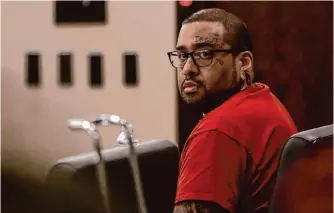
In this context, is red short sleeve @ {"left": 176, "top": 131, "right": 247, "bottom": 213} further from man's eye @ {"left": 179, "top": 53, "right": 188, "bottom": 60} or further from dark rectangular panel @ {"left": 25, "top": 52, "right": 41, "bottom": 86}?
dark rectangular panel @ {"left": 25, "top": 52, "right": 41, "bottom": 86}

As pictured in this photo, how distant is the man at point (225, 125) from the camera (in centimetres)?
68

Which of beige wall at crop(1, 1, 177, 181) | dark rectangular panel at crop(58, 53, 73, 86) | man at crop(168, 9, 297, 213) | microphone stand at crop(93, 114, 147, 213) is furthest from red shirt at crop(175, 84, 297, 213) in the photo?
dark rectangular panel at crop(58, 53, 73, 86)

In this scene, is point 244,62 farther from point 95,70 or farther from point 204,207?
point 95,70

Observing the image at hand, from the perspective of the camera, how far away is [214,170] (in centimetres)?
68

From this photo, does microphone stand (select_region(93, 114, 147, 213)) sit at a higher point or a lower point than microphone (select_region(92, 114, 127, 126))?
lower

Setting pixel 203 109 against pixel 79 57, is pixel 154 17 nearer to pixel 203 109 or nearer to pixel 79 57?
pixel 79 57

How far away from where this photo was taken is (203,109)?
2.56 ft

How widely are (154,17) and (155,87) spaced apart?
0.13 m

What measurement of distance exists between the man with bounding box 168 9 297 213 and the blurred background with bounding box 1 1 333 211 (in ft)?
0.75

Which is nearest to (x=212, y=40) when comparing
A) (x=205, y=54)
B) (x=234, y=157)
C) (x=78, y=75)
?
(x=205, y=54)

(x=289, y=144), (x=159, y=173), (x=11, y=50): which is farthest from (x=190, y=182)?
(x=11, y=50)

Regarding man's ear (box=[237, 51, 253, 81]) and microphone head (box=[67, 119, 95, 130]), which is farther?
microphone head (box=[67, 119, 95, 130])

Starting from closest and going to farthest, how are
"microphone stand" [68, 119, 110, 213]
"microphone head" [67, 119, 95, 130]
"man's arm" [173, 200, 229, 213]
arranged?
"man's arm" [173, 200, 229, 213] → "microphone stand" [68, 119, 110, 213] → "microphone head" [67, 119, 95, 130]

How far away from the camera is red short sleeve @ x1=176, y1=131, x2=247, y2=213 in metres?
0.68
